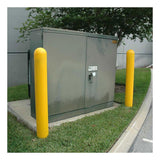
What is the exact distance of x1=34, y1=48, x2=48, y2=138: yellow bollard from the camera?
3.06m

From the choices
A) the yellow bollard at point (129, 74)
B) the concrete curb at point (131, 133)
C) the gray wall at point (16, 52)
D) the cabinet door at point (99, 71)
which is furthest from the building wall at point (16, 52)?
the concrete curb at point (131, 133)

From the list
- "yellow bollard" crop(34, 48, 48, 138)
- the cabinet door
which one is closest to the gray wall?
the cabinet door

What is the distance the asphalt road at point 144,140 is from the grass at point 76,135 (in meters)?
0.34

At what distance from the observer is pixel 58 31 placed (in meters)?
3.68

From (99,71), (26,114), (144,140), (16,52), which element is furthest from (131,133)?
(16,52)

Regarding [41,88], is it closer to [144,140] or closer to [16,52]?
[144,140]

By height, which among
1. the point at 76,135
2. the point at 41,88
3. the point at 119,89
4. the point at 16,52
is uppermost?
the point at 16,52

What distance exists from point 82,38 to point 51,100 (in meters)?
1.67

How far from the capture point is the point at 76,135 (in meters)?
3.34

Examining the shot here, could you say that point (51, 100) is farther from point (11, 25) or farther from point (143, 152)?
point (11, 25)

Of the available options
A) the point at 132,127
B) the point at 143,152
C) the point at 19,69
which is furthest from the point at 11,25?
the point at 143,152

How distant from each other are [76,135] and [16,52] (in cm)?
750

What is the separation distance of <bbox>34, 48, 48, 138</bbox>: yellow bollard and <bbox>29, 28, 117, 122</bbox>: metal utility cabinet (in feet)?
1.66

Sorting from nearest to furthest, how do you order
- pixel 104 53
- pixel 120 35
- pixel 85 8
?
pixel 104 53
pixel 85 8
pixel 120 35
